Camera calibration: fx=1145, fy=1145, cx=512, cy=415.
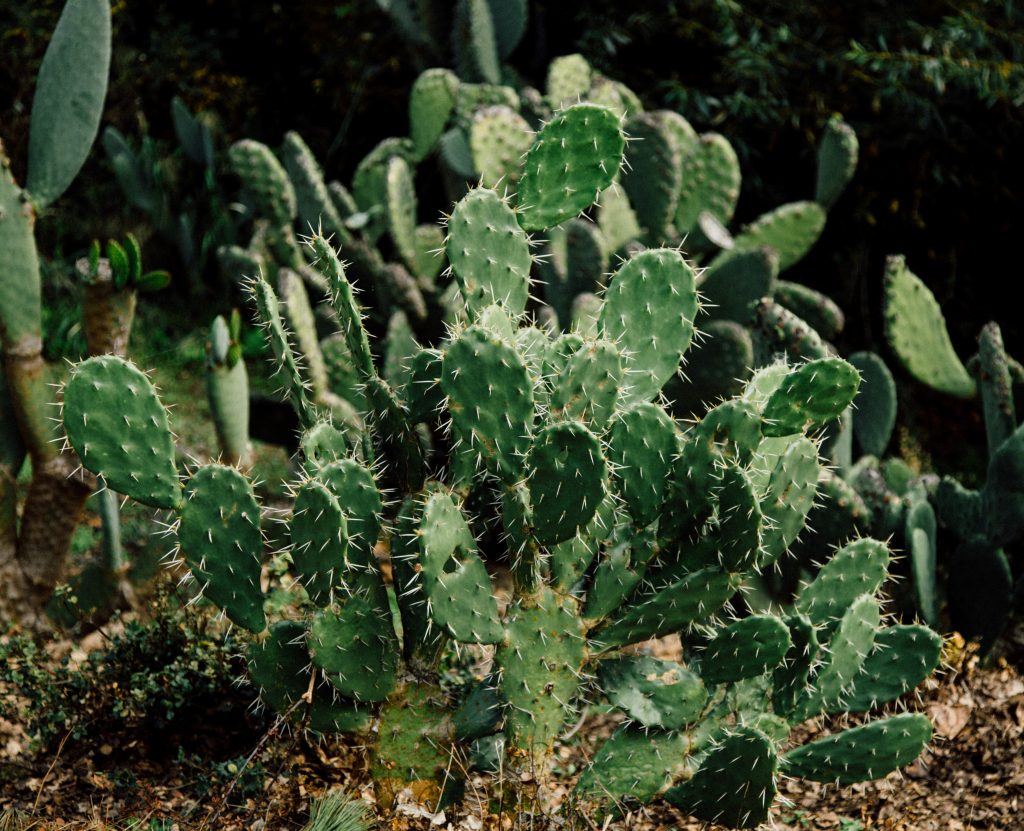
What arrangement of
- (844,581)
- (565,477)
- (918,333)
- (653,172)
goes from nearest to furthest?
(565,477)
(844,581)
(918,333)
(653,172)

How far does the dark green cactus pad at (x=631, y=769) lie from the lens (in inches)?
84.0

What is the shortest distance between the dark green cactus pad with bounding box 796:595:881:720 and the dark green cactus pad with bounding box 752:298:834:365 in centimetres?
71

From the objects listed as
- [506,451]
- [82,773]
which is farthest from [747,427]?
[82,773]

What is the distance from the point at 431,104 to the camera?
4934mm

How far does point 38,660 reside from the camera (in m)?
2.73

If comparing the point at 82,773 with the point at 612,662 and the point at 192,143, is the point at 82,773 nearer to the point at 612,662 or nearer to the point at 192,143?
the point at 612,662

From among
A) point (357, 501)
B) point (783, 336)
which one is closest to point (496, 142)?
point (783, 336)

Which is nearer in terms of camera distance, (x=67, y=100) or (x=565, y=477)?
(x=565, y=477)

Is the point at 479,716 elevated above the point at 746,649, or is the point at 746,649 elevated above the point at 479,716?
the point at 746,649

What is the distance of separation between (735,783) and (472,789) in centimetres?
55

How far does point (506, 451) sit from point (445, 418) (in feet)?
3.39

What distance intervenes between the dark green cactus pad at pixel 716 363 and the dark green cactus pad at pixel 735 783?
169cm

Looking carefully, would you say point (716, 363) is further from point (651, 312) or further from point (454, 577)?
point (454, 577)

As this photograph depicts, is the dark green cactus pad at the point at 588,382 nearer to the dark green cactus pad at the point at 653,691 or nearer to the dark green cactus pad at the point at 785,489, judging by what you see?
the dark green cactus pad at the point at 785,489
